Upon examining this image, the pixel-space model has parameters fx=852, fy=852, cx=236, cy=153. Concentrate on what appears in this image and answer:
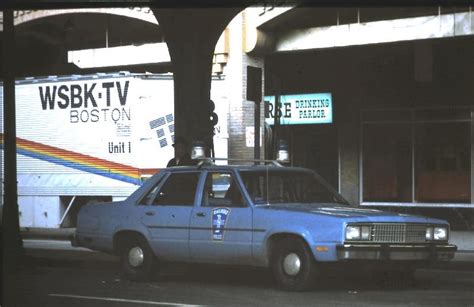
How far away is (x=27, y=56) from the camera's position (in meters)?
22.3

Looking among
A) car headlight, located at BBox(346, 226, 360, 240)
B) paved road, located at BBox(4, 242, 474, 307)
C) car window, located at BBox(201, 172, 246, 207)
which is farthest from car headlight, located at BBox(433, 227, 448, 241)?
car window, located at BBox(201, 172, 246, 207)

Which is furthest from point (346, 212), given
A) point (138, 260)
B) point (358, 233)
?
point (138, 260)

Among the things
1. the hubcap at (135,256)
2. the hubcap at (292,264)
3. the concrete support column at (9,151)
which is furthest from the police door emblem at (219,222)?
the concrete support column at (9,151)

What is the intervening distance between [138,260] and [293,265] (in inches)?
92.6

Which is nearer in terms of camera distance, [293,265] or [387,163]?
[293,265]

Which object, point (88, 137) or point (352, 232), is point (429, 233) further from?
point (88, 137)

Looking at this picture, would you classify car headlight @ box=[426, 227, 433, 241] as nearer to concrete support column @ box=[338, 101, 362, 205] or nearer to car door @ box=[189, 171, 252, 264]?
car door @ box=[189, 171, 252, 264]

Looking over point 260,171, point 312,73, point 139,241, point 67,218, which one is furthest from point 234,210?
point 312,73

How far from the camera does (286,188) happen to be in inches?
410

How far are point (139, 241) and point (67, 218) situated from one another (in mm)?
8297

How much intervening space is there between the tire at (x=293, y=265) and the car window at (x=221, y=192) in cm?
83

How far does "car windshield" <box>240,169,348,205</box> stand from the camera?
1023 centimetres

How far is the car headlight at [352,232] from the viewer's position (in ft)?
30.1

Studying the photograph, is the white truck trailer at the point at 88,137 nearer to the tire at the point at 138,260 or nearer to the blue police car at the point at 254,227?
the blue police car at the point at 254,227
